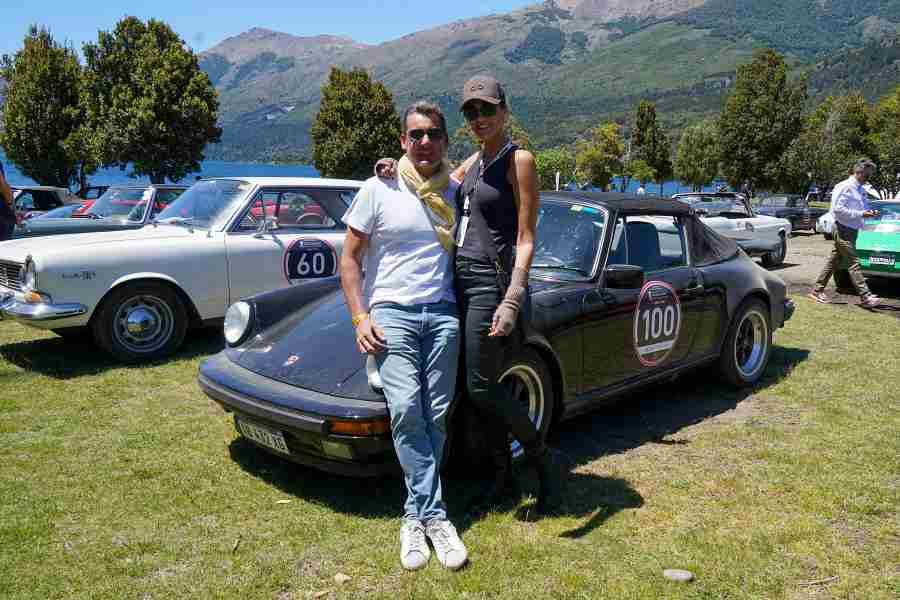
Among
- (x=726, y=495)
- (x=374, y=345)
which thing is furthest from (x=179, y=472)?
(x=726, y=495)

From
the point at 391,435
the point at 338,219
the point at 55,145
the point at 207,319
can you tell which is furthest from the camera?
the point at 55,145

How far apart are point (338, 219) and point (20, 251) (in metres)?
2.73

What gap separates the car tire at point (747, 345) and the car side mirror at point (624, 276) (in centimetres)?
155

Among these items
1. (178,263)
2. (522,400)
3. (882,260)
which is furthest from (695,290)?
(882,260)

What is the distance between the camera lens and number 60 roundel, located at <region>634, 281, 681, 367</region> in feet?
14.8

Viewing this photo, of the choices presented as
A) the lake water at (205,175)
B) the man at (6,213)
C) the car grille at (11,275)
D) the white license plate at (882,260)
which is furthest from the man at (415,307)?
the lake water at (205,175)

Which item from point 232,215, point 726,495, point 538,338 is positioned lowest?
point 726,495

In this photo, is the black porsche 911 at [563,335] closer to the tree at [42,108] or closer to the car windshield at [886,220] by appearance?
the car windshield at [886,220]

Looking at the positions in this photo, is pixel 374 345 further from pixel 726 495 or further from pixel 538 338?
pixel 726 495

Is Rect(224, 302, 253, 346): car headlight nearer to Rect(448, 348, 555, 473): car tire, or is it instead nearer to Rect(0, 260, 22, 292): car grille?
Rect(448, 348, 555, 473): car tire

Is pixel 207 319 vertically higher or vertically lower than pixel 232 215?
lower

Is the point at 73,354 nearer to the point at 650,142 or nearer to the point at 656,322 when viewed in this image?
the point at 656,322

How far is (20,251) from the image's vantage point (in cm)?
611

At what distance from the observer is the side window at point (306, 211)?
23.1 feet
